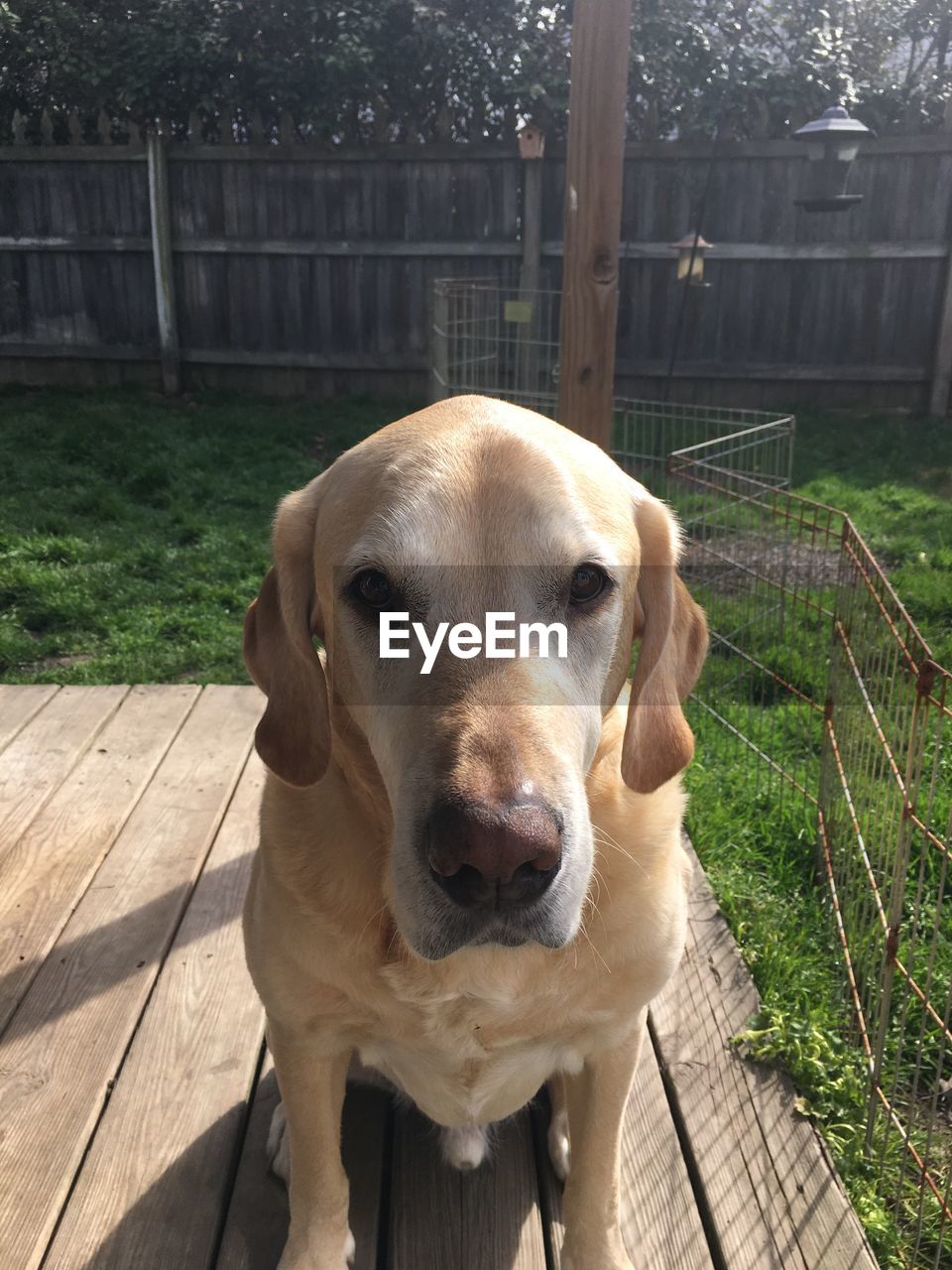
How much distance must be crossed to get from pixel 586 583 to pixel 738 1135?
3.74 ft

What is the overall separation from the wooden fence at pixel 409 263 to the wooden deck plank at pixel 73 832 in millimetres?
5572

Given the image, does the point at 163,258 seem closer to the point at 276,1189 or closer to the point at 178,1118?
the point at 178,1118

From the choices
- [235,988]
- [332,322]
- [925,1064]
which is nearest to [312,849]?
[235,988]

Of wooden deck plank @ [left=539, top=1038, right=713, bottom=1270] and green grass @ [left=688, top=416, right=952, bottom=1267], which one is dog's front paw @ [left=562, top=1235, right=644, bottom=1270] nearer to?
wooden deck plank @ [left=539, top=1038, right=713, bottom=1270]

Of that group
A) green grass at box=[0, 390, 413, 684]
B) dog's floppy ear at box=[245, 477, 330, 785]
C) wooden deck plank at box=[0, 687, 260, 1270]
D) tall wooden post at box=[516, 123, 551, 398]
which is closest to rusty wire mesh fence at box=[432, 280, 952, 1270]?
dog's floppy ear at box=[245, 477, 330, 785]

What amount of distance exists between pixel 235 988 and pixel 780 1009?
47.5 inches

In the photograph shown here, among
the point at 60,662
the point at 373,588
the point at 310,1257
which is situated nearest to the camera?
the point at 373,588

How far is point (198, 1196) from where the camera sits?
1.86 metres

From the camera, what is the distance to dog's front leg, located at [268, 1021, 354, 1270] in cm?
172

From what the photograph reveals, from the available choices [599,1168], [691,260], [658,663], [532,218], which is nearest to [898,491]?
[691,260]

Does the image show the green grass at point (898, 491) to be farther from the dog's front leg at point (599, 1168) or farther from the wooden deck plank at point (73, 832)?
the wooden deck plank at point (73, 832)

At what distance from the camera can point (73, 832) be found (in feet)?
9.55

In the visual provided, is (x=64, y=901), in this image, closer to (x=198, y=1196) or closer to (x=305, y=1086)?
(x=198, y=1196)

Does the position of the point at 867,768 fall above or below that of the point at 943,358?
below
